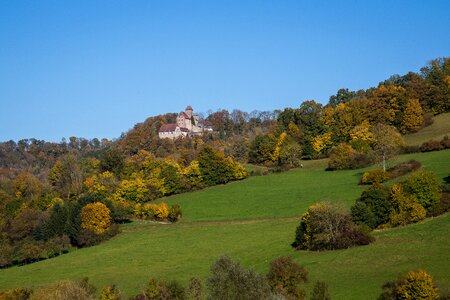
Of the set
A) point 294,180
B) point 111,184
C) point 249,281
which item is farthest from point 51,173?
point 249,281

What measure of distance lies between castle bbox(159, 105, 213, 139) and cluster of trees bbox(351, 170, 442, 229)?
11079 centimetres

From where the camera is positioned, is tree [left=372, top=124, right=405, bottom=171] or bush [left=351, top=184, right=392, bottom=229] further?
tree [left=372, top=124, right=405, bottom=171]

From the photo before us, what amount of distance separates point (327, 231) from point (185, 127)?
131917mm

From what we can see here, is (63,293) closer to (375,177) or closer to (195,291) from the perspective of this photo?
(195,291)

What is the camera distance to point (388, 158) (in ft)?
298

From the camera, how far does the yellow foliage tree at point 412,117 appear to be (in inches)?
4262

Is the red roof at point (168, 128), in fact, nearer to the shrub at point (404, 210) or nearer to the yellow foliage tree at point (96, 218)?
the yellow foliage tree at point (96, 218)

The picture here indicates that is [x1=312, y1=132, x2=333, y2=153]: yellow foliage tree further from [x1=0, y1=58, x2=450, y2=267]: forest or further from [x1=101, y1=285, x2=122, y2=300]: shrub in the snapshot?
[x1=101, y1=285, x2=122, y2=300]: shrub

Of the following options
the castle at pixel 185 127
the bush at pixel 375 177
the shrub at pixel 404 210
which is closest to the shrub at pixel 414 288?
the shrub at pixel 404 210

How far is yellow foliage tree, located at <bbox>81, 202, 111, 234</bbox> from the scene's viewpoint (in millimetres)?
82625

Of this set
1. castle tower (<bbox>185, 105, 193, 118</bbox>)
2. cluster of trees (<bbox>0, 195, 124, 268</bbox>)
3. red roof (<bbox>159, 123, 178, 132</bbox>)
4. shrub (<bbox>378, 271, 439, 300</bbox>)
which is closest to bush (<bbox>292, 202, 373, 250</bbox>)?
shrub (<bbox>378, 271, 439, 300</bbox>)

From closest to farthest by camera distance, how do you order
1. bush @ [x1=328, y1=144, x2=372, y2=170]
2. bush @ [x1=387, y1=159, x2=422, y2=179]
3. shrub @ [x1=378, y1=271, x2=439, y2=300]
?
shrub @ [x1=378, y1=271, x2=439, y2=300]
bush @ [x1=387, y1=159, x2=422, y2=179]
bush @ [x1=328, y1=144, x2=372, y2=170]

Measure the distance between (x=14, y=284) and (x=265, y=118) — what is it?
138830 mm

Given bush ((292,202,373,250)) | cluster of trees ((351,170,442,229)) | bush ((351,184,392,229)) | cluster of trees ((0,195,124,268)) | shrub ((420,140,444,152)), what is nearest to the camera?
bush ((292,202,373,250))
